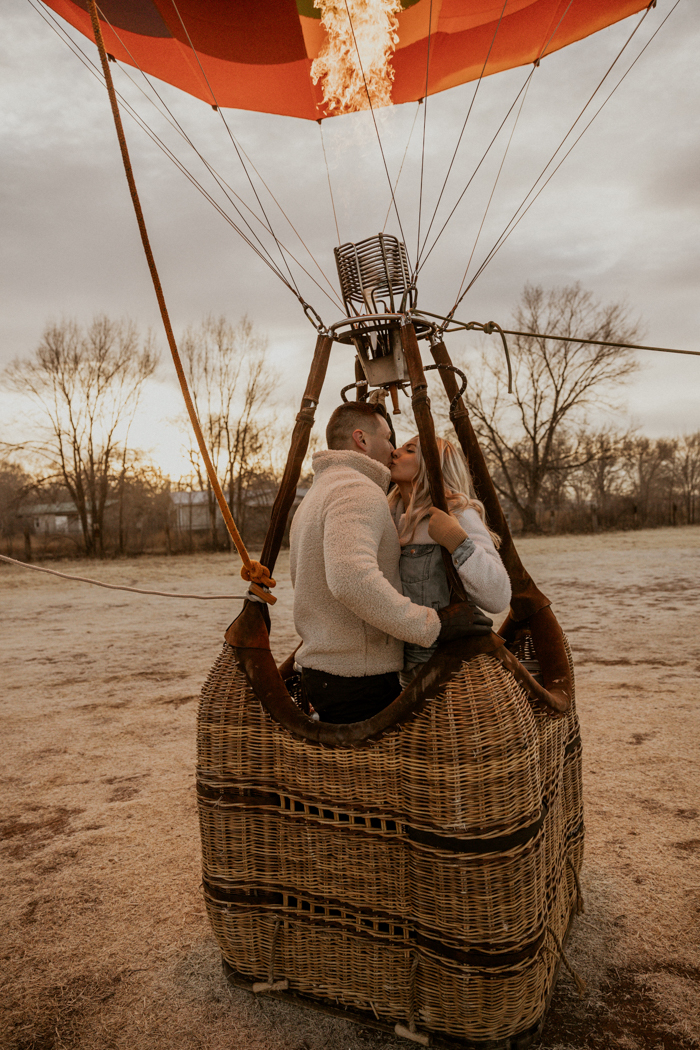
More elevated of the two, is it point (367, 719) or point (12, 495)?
point (12, 495)

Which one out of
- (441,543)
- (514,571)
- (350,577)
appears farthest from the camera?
(514,571)

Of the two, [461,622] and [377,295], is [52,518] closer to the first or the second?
[377,295]

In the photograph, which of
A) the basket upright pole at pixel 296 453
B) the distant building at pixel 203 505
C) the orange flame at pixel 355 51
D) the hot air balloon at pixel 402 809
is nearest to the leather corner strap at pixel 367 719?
the hot air balloon at pixel 402 809

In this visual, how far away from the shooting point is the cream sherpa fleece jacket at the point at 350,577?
5.75 feet

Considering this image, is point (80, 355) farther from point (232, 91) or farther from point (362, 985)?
point (362, 985)

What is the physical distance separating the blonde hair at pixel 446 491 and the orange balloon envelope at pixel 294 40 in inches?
95.0

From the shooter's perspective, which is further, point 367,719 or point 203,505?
point 203,505

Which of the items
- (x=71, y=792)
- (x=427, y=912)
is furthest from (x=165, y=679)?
(x=427, y=912)

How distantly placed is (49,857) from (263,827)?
1.52 metres

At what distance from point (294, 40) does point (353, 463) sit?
115 inches

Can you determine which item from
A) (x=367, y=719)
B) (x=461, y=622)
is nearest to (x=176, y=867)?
(x=367, y=719)

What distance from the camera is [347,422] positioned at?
2.22 meters

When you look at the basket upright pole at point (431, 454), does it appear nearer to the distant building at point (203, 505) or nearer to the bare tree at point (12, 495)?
the distant building at point (203, 505)

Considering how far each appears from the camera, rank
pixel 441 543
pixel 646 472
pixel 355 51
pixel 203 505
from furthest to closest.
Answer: pixel 646 472 < pixel 203 505 < pixel 355 51 < pixel 441 543
